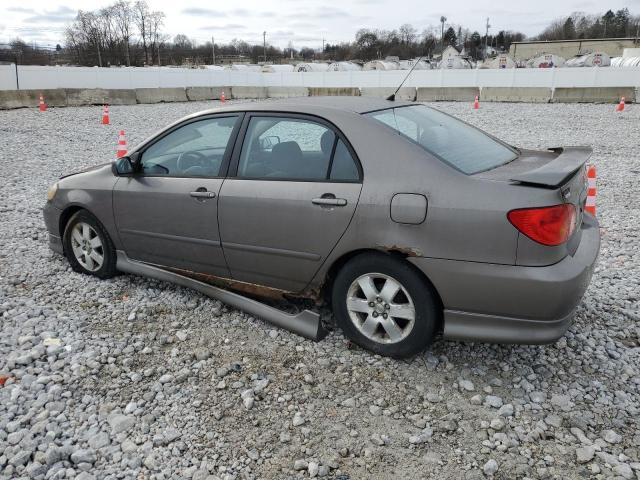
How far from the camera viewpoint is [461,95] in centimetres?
2650

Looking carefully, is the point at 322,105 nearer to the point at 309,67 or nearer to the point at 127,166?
the point at 127,166

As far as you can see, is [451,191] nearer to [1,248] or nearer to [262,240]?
[262,240]

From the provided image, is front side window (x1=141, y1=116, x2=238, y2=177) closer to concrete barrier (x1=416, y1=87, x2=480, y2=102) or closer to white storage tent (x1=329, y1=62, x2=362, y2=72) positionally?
concrete barrier (x1=416, y1=87, x2=480, y2=102)

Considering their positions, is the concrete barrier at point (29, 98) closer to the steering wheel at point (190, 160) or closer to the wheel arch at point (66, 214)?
the wheel arch at point (66, 214)

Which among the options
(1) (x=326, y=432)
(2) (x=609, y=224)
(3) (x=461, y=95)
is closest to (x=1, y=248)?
A: (1) (x=326, y=432)

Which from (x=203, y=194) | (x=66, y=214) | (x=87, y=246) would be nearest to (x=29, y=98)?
(x=66, y=214)

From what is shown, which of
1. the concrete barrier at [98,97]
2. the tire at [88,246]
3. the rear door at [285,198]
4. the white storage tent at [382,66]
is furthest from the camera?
the white storage tent at [382,66]

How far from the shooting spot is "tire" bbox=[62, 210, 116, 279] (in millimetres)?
4727

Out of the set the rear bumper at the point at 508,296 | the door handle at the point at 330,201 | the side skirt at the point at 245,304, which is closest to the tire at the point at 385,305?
the rear bumper at the point at 508,296

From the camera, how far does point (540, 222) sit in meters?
2.88

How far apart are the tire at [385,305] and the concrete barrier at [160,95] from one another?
992 inches

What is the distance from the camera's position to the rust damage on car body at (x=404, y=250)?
124 inches

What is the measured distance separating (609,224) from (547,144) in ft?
23.2

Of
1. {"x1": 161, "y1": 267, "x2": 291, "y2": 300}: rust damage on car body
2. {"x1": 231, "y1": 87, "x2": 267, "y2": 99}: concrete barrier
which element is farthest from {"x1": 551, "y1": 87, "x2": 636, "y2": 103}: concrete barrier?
{"x1": 161, "y1": 267, "x2": 291, "y2": 300}: rust damage on car body
